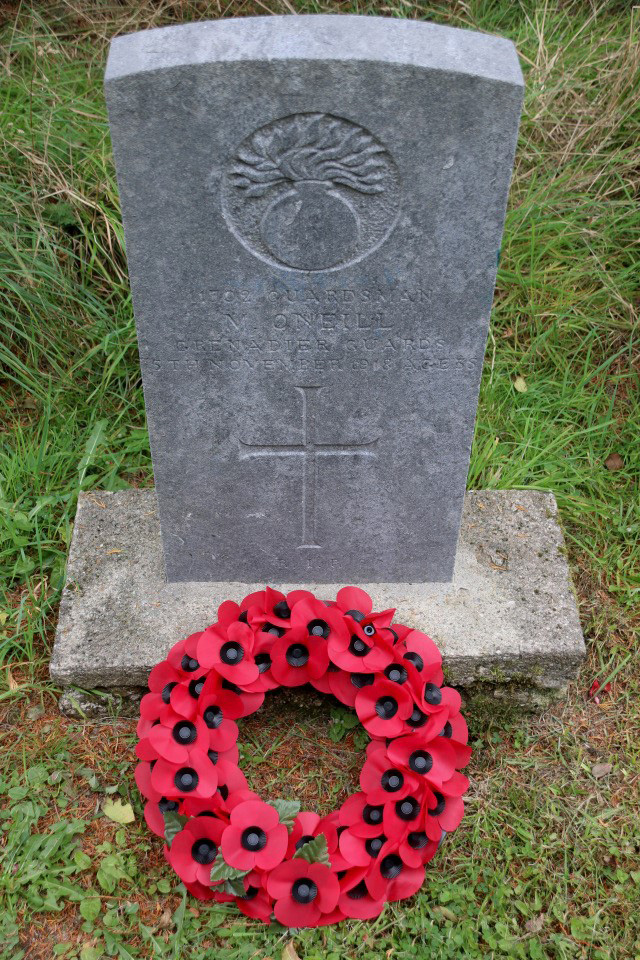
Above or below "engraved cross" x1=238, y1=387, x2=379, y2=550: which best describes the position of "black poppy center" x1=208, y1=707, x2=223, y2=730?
below

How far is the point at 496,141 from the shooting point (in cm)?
189

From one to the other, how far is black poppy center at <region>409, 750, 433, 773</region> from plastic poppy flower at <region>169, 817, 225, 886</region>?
1.69ft

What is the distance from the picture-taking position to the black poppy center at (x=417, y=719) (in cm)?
230

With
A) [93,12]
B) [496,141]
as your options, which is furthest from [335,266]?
[93,12]

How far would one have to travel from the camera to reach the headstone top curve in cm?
178

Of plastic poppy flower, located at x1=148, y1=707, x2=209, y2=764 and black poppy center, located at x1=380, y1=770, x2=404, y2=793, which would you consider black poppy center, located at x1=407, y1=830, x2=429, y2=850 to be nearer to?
black poppy center, located at x1=380, y1=770, x2=404, y2=793

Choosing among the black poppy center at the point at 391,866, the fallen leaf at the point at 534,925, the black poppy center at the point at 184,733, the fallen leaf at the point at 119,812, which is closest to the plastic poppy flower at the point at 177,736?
the black poppy center at the point at 184,733

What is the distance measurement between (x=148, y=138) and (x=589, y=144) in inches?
109

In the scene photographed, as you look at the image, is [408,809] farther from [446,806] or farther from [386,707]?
[386,707]

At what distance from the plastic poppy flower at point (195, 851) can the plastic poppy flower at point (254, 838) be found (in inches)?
1.8

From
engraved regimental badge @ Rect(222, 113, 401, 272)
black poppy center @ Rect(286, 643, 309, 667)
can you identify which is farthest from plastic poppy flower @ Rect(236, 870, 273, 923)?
engraved regimental badge @ Rect(222, 113, 401, 272)

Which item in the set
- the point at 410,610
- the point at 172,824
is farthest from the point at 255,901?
the point at 410,610

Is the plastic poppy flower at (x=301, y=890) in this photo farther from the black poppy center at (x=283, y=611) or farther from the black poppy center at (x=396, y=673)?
the black poppy center at (x=283, y=611)

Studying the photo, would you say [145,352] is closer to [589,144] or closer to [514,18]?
[589,144]
